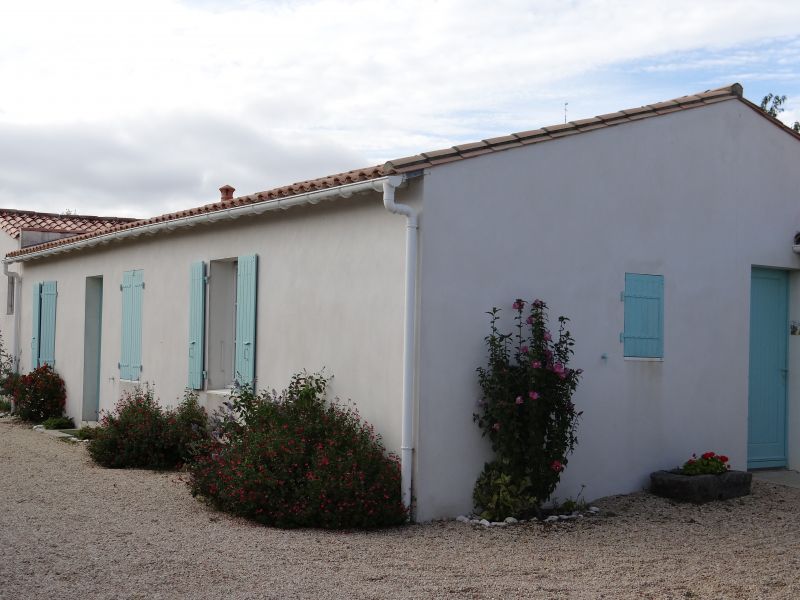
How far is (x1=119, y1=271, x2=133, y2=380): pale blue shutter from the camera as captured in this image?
40.2ft

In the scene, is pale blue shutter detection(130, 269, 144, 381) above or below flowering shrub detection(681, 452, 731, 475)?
above

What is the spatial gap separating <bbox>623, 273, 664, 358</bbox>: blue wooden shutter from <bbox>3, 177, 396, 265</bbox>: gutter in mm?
2651

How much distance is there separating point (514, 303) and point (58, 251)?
9263mm

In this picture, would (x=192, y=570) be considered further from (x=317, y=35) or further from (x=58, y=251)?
(x=58, y=251)

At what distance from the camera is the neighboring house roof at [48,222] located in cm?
1873

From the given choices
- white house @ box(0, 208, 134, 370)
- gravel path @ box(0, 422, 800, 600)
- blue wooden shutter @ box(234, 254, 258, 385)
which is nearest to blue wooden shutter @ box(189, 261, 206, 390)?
blue wooden shutter @ box(234, 254, 258, 385)

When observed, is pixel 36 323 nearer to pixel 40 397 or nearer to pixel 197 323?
pixel 40 397

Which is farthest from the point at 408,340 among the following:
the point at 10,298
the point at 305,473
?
the point at 10,298

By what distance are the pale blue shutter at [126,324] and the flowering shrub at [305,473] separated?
466cm

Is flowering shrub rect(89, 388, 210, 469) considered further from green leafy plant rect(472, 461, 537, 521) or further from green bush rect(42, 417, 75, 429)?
green bush rect(42, 417, 75, 429)

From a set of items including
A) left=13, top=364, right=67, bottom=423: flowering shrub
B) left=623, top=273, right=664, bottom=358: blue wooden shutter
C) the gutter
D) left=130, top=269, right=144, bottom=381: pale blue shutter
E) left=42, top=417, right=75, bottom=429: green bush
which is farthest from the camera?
left=13, top=364, right=67, bottom=423: flowering shrub

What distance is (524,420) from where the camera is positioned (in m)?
7.19

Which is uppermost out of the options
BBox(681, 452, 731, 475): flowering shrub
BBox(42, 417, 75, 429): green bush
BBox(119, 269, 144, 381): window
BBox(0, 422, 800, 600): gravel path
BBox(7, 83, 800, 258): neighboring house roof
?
BBox(7, 83, 800, 258): neighboring house roof

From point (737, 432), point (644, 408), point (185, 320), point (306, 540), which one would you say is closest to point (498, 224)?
point (644, 408)
